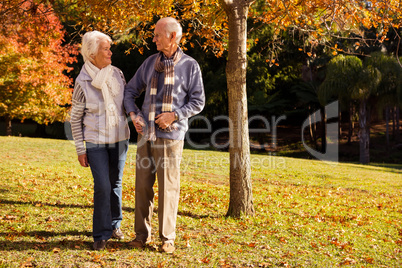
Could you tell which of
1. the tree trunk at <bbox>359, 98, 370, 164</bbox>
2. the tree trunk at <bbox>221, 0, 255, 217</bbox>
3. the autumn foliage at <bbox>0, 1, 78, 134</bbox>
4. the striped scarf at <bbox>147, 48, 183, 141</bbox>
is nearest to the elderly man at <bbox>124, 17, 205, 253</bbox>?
the striped scarf at <bbox>147, 48, 183, 141</bbox>

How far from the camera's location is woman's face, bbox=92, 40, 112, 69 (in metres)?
4.28

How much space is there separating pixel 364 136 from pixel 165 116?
21461 millimetres

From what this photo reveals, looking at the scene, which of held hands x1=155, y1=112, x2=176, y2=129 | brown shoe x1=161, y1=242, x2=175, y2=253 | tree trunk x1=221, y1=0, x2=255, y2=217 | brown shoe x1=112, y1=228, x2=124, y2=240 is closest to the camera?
held hands x1=155, y1=112, x2=176, y2=129

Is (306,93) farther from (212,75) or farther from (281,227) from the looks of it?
(281,227)

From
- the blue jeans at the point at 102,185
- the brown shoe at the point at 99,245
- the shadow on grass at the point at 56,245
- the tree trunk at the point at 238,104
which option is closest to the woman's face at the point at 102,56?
the blue jeans at the point at 102,185

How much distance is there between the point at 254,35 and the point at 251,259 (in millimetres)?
21884

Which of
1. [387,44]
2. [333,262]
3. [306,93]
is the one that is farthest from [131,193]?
[387,44]

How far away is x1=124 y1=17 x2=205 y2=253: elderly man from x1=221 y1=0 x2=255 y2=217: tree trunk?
2.01 metres

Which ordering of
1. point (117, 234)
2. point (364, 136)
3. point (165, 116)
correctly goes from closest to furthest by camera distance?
point (165, 116) → point (117, 234) → point (364, 136)

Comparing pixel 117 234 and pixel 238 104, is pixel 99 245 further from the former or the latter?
pixel 238 104

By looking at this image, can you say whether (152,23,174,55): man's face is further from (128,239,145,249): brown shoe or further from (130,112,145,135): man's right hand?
(128,239,145,249): brown shoe

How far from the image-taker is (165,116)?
4113 millimetres

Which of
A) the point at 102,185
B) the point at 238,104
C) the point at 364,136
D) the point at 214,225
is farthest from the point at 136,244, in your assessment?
the point at 364,136

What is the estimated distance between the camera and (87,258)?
406 centimetres
